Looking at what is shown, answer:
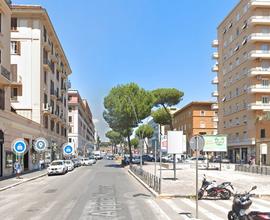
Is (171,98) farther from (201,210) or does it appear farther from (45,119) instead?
(201,210)

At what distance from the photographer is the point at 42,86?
198 feet

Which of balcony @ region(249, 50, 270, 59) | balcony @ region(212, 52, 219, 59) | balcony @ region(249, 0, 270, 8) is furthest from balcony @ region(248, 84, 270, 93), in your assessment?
balcony @ region(212, 52, 219, 59)

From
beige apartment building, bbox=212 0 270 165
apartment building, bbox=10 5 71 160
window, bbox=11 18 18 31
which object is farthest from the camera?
beige apartment building, bbox=212 0 270 165

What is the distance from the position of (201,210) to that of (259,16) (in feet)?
208

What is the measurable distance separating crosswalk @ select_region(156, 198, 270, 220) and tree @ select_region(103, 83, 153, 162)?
150 feet

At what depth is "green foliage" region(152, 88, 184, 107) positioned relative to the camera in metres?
101

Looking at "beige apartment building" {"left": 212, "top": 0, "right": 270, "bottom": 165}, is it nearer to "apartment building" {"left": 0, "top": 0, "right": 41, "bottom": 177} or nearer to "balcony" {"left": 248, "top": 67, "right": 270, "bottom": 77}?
"balcony" {"left": 248, "top": 67, "right": 270, "bottom": 77}

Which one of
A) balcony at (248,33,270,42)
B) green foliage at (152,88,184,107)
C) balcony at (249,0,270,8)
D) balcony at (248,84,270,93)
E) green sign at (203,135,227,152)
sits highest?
balcony at (249,0,270,8)

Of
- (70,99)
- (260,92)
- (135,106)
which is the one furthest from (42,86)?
(70,99)

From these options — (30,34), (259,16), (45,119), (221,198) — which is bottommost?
(221,198)

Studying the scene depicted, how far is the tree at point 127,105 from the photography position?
67.2 m

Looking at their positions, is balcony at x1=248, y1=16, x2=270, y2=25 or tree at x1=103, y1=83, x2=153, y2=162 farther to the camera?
balcony at x1=248, y1=16, x2=270, y2=25

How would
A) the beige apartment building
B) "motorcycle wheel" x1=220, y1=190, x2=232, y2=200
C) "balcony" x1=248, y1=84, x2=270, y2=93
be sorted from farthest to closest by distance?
the beige apartment building → "balcony" x1=248, y1=84, x2=270, y2=93 → "motorcycle wheel" x1=220, y1=190, x2=232, y2=200

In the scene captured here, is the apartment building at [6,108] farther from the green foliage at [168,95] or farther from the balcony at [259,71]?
the green foliage at [168,95]
